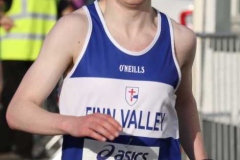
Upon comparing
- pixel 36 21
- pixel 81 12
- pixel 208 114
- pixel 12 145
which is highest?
pixel 81 12

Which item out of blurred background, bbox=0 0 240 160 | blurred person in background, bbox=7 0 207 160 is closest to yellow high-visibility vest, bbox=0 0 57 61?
blurred background, bbox=0 0 240 160

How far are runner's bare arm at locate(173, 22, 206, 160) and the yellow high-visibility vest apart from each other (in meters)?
5.51

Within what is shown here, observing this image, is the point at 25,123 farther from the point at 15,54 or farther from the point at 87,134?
the point at 15,54

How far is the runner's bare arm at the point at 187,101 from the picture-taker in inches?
148

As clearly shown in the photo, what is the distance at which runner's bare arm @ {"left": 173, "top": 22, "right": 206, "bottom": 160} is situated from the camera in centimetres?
377

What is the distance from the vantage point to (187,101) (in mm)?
3922

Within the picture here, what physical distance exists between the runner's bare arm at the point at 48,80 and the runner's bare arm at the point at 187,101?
42 cm

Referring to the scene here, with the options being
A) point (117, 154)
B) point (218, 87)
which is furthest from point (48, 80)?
point (218, 87)

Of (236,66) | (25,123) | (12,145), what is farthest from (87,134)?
(12,145)

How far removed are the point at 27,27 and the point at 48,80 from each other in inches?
233

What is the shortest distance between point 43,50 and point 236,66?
15.3ft

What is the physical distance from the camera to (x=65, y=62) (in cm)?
350

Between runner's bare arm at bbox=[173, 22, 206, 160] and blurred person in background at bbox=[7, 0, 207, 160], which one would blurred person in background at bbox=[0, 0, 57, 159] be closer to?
runner's bare arm at bbox=[173, 22, 206, 160]

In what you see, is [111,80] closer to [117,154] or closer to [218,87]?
[117,154]
